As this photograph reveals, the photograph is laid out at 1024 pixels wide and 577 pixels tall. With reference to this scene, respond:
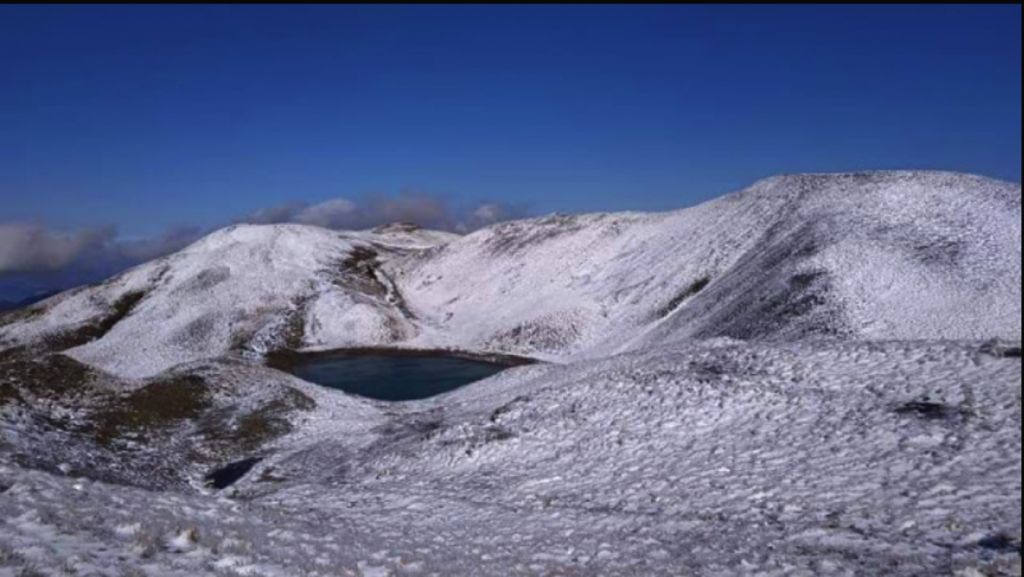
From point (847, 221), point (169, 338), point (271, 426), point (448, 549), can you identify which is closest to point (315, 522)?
point (448, 549)

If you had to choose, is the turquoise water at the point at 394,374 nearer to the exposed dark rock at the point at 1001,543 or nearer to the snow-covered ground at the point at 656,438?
the snow-covered ground at the point at 656,438

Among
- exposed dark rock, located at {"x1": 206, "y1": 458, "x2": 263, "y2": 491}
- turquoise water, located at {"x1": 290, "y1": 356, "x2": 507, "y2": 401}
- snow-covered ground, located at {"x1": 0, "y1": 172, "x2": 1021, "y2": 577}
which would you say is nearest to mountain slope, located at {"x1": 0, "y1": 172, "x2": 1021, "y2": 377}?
snow-covered ground, located at {"x1": 0, "y1": 172, "x2": 1021, "y2": 577}

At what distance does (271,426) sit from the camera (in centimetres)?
3441

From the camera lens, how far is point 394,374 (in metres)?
57.9

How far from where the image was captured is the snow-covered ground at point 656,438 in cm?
1296

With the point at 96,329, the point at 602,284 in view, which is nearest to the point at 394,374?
the point at 602,284

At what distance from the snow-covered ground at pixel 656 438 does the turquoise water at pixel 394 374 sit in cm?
721

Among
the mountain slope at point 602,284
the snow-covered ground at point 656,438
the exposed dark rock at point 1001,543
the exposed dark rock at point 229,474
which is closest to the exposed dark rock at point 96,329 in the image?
the mountain slope at point 602,284

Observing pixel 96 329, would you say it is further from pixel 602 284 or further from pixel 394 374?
pixel 602 284

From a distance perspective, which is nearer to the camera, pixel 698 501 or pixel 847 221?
pixel 698 501

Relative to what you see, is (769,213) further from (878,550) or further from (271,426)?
(878,550)

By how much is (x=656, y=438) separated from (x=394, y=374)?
38.0 metres

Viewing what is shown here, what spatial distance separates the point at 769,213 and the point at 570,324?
1953cm

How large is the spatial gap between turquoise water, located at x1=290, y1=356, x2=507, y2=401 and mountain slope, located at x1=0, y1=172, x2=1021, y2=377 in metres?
5.07
